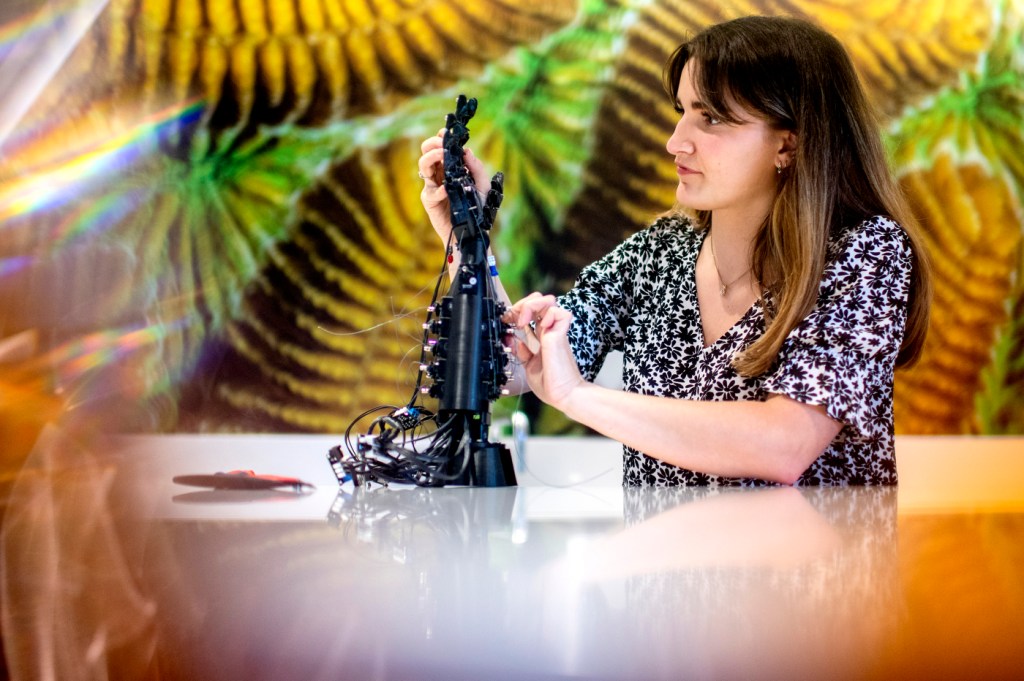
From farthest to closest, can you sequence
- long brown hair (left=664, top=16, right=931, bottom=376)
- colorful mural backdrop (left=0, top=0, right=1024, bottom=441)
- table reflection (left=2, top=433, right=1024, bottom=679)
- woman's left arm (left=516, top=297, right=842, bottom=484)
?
colorful mural backdrop (left=0, top=0, right=1024, bottom=441), long brown hair (left=664, top=16, right=931, bottom=376), woman's left arm (left=516, top=297, right=842, bottom=484), table reflection (left=2, top=433, right=1024, bottom=679)

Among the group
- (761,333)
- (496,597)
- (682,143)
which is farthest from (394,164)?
(496,597)

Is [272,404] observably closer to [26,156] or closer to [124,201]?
[124,201]

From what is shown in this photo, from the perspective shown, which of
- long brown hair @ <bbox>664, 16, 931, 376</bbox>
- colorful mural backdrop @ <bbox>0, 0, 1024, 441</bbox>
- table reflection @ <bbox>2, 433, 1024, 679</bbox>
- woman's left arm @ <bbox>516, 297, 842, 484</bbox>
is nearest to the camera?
table reflection @ <bbox>2, 433, 1024, 679</bbox>

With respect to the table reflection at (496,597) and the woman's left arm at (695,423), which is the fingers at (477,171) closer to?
the woman's left arm at (695,423)

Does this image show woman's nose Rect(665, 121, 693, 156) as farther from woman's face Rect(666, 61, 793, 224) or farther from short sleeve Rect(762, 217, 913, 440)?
short sleeve Rect(762, 217, 913, 440)

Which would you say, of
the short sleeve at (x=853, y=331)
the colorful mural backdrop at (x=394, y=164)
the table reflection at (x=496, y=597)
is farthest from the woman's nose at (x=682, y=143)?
the colorful mural backdrop at (x=394, y=164)

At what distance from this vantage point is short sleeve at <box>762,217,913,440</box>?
1065 mm

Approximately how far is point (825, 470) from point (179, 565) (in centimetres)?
97

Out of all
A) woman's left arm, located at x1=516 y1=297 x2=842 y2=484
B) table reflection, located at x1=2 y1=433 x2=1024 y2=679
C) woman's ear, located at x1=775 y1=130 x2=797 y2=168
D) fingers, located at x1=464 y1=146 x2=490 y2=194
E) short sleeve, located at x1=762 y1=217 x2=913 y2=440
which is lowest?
table reflection, located at x1=2 y1=433 x2=1024 y2=679

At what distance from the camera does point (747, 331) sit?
4.19 feet

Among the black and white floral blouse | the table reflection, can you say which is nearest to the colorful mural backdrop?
the black and white floral blouse

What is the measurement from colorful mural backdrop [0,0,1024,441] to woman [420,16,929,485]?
102 centimetres

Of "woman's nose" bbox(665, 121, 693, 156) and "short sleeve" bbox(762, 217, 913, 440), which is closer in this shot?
"short sleeve" bbox(762, 217, 913, 440)

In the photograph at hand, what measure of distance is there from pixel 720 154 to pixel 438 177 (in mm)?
391
